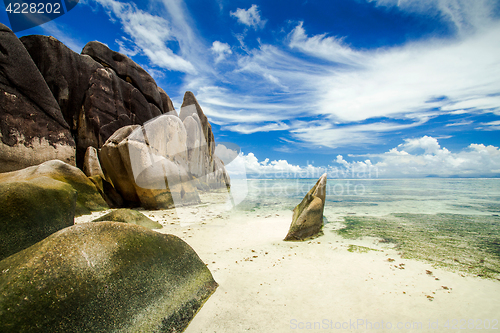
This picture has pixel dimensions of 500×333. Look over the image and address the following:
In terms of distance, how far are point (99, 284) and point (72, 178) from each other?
8.74 metres

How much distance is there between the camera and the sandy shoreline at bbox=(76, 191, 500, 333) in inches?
108

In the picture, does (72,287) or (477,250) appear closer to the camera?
(72,287)

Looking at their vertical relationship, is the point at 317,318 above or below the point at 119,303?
below

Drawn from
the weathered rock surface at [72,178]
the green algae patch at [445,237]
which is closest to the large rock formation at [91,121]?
the weathered rock surface at [72,178]

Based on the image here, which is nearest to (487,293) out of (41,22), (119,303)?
(119,303)

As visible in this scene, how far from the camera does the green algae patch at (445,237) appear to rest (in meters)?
4.84

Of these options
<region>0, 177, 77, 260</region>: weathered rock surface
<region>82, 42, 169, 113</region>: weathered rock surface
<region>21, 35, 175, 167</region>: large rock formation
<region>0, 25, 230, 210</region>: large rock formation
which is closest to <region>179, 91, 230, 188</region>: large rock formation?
<region>82, 42, 169, 113</region>: weathered rock surface

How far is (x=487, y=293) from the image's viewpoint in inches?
136

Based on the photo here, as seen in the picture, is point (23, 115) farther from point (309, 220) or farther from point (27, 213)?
point (309, 220)

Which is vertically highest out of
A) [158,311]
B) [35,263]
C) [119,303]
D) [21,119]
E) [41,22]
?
[41,22]

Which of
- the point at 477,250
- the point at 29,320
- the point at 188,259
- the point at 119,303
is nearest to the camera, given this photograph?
the point at 29,320

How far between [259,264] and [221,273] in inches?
35.9

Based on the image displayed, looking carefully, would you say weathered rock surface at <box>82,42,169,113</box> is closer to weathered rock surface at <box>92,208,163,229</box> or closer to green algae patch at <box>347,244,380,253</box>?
weathered rock surface at <box>92,208,163,229</box>

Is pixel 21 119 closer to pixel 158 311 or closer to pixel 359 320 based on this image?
pixel 158 311
